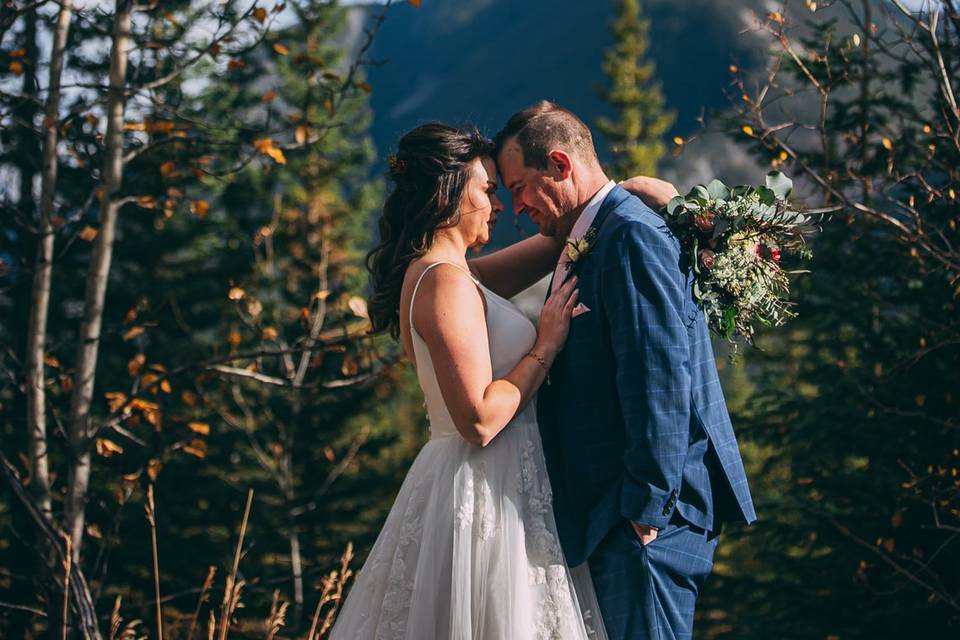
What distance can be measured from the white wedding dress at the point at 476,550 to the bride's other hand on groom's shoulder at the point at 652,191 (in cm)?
75

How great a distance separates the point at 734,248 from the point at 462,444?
4.00ft

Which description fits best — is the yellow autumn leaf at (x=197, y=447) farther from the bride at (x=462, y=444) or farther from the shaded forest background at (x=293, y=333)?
the bride at (x=462, y=444)

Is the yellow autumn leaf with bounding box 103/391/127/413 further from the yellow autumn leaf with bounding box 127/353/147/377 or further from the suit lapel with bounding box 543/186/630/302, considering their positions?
the suit lapel with bounding box 543/186/630/302

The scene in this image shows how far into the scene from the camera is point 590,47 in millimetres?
143250

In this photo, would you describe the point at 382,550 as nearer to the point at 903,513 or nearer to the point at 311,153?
the point at 903,513

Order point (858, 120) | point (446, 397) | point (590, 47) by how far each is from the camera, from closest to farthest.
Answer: point (446, 397) < point (858, 120) < point (590, 47)

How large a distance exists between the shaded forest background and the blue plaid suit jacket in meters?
0.96

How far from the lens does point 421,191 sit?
3629 millimetres

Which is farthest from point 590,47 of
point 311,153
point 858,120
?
point 858,120

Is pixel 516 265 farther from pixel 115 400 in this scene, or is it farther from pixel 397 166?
pixel 115 400

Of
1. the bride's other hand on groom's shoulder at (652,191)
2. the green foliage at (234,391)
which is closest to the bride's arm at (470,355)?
the bride's other hand on groom's shoulder at (652,191)

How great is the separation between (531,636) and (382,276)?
1.48 m

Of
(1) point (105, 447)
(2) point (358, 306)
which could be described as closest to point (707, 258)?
(2) point (358, 306)

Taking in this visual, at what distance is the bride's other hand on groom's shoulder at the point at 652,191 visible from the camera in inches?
149
